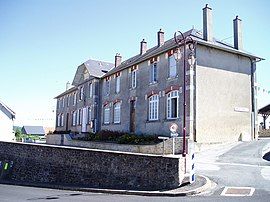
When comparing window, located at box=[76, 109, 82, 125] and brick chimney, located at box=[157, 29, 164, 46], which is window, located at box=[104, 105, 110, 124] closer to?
window, located at box=[76, 109, 82, 125]

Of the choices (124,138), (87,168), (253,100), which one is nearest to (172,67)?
(124,138)

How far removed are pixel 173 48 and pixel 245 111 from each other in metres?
6.91

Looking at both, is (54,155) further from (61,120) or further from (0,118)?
(61,120)

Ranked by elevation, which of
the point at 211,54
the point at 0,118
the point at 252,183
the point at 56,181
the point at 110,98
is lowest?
the point at 56,181

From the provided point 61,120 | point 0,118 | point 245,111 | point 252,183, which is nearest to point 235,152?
point 245,111

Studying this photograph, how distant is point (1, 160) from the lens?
1947cm

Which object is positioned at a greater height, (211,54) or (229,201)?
(211,54)

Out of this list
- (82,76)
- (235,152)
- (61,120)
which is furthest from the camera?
(61,120)

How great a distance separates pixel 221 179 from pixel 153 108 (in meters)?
11.7

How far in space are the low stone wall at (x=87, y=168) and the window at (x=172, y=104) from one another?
8164 mm

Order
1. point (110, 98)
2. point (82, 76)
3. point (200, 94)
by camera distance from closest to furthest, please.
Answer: point (200, 94) → point (110, 98) → point (82, 76)

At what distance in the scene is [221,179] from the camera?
37.0ft

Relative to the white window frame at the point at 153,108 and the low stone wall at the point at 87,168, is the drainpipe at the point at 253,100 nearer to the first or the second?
the white window frame at the point at 153,108

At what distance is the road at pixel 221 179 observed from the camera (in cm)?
938
